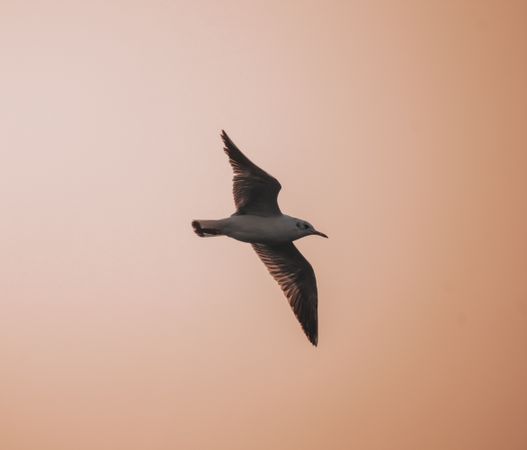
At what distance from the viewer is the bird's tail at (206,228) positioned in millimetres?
5211

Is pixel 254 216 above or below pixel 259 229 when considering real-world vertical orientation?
above

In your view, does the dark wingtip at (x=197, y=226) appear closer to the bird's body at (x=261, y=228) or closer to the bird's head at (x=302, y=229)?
the bird's body at (x=261, y=228)

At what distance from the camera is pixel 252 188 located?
17.9 ft

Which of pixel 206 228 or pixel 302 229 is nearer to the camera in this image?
pixel 206 228

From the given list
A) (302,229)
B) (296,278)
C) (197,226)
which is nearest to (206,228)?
(197,226)

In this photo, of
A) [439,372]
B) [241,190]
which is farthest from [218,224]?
[439,372]

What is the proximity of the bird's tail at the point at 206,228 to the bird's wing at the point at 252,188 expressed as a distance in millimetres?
316

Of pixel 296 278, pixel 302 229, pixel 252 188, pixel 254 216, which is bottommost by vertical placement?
pixel 296 278

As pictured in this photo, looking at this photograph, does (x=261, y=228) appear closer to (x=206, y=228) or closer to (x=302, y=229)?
(x=302, y=229)

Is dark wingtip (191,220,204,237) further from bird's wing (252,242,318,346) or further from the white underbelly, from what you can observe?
bird's wing (252,242,318,346)

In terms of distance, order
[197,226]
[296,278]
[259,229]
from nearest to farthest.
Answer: [197,226], [259,229], [296,278]

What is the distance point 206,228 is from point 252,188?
0.49 metres

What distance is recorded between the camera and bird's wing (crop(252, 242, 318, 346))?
6.02m

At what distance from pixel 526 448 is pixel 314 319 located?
4.69 metres
